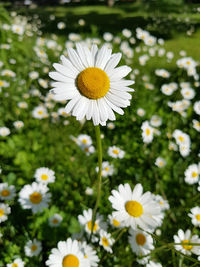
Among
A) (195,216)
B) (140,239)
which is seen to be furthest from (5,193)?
(195,216)

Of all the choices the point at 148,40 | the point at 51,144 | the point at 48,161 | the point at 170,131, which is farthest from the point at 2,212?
the point at 148,40

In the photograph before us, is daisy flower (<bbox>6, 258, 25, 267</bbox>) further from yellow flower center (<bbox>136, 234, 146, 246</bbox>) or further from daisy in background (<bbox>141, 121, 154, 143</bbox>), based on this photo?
daisy in background (<bbox>141, 121, 154, 143</bbox>)

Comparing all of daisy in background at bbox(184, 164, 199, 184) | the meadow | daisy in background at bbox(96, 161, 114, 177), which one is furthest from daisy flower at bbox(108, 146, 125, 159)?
daisy in background at bbox(184, 164, 199, 184)

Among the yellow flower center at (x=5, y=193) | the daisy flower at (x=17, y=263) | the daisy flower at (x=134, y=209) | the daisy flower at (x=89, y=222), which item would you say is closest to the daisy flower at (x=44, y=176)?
the yellow flower center at (x=5, y=193)

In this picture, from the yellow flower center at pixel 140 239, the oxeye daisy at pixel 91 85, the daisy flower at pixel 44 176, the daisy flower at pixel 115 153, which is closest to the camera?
the oxeye daisy at pixel 91 85

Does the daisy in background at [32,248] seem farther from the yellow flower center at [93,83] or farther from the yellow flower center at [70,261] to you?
the yellow flower center at [93,83]

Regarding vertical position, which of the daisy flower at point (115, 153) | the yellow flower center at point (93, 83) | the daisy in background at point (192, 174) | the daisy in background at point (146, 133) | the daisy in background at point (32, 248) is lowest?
the daisy in background at point (32, 248)

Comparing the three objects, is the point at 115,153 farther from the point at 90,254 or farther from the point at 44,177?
the point at 90,254
